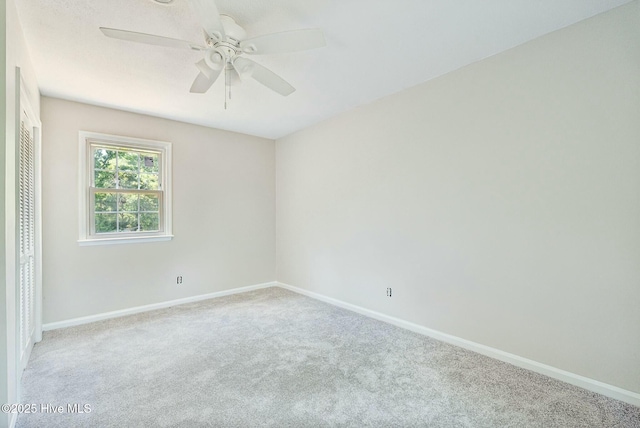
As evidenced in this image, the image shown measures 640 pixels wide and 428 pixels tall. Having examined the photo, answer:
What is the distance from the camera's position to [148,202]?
12.8 feet

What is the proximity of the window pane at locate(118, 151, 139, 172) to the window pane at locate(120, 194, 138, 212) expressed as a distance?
35 cm

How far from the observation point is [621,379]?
1.92m

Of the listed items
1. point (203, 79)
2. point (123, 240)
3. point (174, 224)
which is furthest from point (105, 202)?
point (203, 79)

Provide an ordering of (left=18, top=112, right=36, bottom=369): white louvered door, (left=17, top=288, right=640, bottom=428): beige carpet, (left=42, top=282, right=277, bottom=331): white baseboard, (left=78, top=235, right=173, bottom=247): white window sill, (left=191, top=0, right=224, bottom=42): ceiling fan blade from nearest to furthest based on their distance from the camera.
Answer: (left=191, top=0, right=224, bottom=42): ceiling fan blade → (left=17, top=288, right=640, bottom=428): beige carpet → (left=18, top=112, right=36, bottom=369): white louvered door → (left=42, top=282, right=277, bottom=331): white baseboard → (left=78, top=235, right=173, bottom=247): white window sill

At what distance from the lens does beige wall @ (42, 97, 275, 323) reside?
3230 millimetres

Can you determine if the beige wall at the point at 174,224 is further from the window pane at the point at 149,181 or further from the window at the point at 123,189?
the window pane at the point at 149,181

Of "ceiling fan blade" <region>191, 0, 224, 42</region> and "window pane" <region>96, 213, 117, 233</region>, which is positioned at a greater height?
"ceiling fan blade" <region>191, 0, 224, 42</region>

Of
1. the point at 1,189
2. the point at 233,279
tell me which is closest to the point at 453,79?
the point at 1,189

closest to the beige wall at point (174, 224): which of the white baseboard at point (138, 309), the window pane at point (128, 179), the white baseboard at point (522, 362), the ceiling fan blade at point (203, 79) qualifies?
the white baseboard at point (138, 309)

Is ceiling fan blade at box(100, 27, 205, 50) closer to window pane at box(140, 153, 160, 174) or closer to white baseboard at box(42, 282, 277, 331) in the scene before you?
window pane at box(140, 153, 160, 174)

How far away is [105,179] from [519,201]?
171 inches

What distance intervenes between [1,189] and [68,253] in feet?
7.16

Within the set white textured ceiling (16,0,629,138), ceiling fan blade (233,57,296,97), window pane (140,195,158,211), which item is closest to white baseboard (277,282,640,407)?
white textured ceiling (16,0,629,138)

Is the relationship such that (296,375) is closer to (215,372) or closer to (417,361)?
(215,372)
